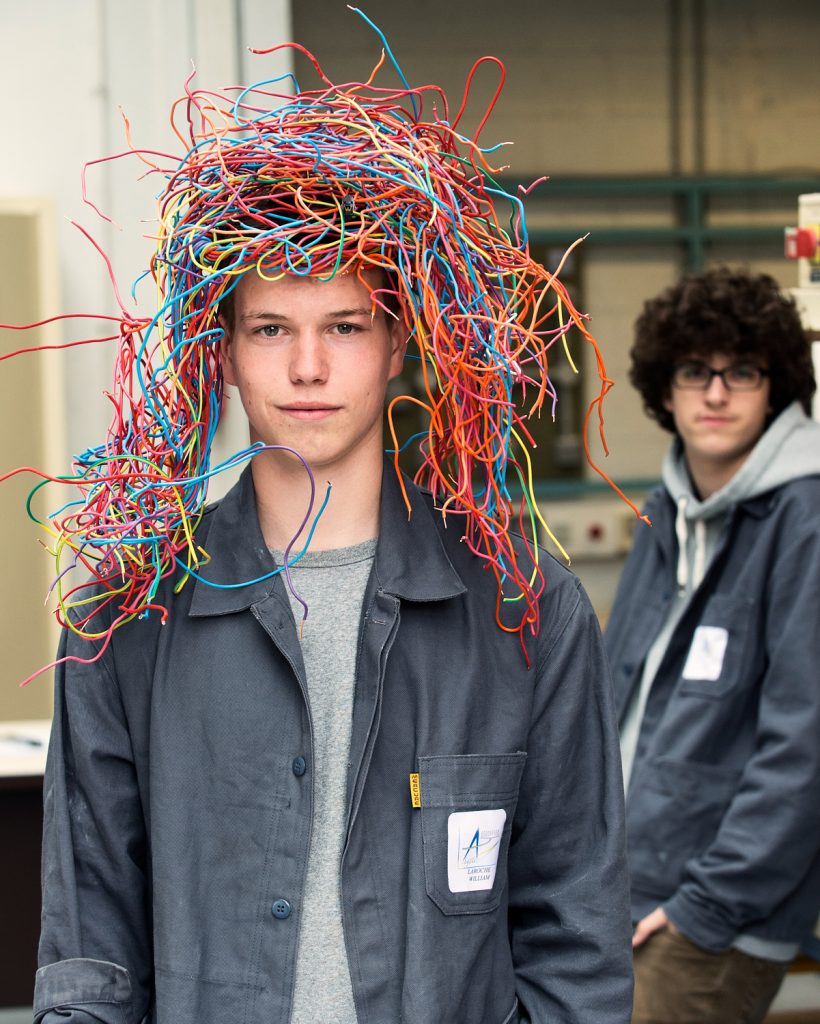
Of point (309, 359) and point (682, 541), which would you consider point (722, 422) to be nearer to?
point (682, 541)

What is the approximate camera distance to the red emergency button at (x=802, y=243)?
2.50 metres

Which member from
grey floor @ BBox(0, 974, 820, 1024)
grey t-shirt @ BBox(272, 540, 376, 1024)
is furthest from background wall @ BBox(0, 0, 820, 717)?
grey t-shirt @ BBox(272, 540, 376, 1024)

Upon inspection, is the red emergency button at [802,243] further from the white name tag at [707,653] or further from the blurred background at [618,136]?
the blurred background at [618,136]

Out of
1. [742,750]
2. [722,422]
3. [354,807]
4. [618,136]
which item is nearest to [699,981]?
[742,750]

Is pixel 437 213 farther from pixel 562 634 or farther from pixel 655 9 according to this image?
pixel 655 9

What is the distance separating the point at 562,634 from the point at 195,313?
514mm

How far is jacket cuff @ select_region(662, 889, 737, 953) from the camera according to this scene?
2271 mm

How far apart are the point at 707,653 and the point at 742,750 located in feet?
0.58

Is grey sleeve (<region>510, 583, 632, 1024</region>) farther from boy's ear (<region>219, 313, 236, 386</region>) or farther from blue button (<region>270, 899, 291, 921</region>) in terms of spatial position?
boy's ear (<region>219, 313, 236, 386</region>)

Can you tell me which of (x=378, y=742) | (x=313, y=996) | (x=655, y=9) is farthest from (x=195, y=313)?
(x=655, y=9)

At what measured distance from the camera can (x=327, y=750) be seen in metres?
1.38

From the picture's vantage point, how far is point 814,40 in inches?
217

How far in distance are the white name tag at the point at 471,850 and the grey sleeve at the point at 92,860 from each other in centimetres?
33

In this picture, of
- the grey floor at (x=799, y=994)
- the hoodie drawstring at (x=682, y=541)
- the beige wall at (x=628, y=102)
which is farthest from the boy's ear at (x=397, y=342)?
the beige wall at (x=628, y=102)
